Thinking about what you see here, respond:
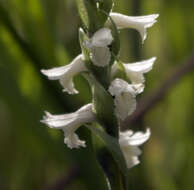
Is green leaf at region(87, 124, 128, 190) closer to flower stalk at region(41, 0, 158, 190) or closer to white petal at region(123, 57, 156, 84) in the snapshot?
flower stalk at region(41, 0, 158, 190)

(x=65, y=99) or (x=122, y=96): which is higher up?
(x=122, y=96)

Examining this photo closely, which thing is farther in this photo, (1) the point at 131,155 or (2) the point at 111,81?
(1) the point at 131,155

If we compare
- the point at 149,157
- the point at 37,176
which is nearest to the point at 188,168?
the point at 149,157

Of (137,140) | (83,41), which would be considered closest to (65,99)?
(137,140)

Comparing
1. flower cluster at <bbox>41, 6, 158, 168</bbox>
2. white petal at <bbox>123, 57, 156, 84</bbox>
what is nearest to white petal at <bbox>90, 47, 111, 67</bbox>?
flower cluster at <bbox>41, 6, 158, 168</bbox>

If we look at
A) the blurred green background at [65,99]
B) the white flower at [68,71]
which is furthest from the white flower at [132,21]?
the blurred green background at [65,99]

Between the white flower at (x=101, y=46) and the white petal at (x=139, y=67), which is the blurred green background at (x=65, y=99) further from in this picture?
the white flower at (x=101, y=46)

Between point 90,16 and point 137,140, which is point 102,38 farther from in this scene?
point 137,140
